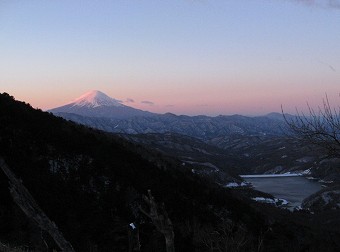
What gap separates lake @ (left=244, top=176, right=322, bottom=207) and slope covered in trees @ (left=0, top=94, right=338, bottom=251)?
6874 centimetres

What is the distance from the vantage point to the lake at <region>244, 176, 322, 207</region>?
478ft

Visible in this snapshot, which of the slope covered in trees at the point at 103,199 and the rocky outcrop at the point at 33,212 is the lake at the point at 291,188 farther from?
the rocky outcrop at the point at 33,212

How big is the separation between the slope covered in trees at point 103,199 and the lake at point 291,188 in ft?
226

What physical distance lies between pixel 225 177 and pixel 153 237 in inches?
5378

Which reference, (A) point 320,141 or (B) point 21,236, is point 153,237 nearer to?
(B) point 21,236

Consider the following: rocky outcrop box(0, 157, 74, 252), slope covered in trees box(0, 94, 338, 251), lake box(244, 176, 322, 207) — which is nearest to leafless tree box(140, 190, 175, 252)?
rocky outcrop box(0, 157, 74, 252)

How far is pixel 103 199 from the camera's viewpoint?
153ft

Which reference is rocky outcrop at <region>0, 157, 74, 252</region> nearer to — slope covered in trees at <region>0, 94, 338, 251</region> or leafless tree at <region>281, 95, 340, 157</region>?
leafless tree at <region>281, 95, 340, 157</region>

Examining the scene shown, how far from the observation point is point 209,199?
224 feet

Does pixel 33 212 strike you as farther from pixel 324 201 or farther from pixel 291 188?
pixel 291 188

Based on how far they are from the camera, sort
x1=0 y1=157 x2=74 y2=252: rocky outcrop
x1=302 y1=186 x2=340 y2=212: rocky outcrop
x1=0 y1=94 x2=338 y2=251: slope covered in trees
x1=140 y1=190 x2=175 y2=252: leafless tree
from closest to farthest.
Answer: x1=0 y1=157 x2=74 y2=252: rocky outcrop → x1=140 y1=190 x2=175 y2=252: leafless tree → x1=0 y1=94 x2=338 y2=251: slope covered in trees → x1=302 y1=186 x2=340 y2=212: rocky outcrop

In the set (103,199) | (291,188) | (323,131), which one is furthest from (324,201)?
(323,131)

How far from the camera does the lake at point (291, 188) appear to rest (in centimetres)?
14571

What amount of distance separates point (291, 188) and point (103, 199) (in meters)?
137
